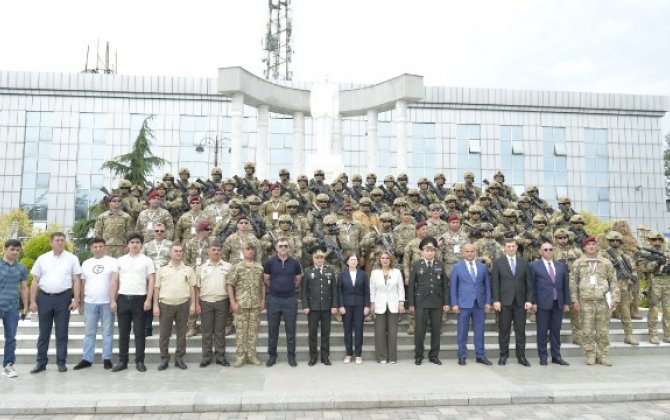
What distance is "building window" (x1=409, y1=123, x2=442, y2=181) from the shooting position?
39500mm

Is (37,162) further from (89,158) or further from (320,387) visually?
(320,387)

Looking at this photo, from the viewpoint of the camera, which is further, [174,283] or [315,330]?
[315,330]

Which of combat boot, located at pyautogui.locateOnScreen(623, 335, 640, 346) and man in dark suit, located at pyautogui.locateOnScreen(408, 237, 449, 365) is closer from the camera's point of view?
man in dark suit, located at pyautogui.locateOnScreen(408, 237, 449, 365)

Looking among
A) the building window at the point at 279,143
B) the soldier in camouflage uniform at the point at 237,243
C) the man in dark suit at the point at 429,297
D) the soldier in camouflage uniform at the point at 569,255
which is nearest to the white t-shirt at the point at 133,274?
the soldier in camouflage uniform at the point at 237,243

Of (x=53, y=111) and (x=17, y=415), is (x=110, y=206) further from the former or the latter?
(x=53, y=111)

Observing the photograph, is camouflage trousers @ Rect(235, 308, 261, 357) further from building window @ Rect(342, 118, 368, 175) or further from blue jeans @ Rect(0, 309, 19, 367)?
building window @ Rect(342, 118, 368, 175)

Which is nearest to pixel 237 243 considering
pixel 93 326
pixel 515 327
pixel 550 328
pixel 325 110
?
pixel 93 326

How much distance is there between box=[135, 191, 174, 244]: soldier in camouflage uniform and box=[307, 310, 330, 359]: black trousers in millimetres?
3294

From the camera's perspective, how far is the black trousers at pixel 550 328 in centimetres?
746

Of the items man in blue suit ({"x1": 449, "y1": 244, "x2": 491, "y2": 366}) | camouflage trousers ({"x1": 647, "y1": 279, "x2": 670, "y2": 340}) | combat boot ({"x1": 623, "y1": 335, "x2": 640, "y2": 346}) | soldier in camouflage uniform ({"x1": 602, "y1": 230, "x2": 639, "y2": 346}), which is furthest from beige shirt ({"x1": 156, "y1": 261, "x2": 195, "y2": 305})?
camouflage trousers ({"x1": 647, "y1": 279, "x2": 670, "y2": 340})

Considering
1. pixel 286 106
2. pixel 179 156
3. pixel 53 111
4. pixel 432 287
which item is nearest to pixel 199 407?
pixel 432 287

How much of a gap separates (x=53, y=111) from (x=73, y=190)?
241 inches

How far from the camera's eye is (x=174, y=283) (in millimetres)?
7023

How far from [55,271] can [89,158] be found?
113 feet
